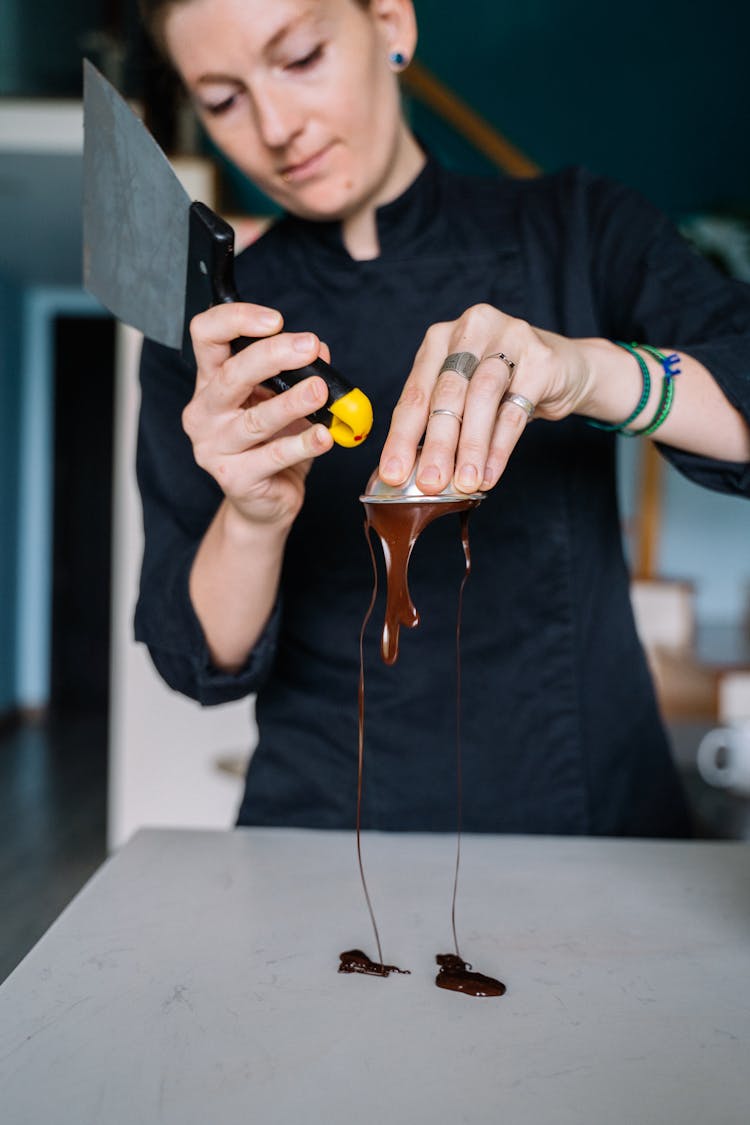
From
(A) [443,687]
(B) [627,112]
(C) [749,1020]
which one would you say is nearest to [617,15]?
(B) [627,112]

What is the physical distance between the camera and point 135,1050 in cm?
55

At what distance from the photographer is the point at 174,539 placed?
3.30 ft

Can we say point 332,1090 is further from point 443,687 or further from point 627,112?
point 627,112

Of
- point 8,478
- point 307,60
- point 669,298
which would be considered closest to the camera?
point 307,60

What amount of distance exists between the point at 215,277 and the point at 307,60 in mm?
222

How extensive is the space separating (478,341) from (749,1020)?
469 mm

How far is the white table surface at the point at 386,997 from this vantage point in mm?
510

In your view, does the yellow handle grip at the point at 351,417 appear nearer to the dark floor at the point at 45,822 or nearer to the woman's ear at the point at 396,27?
the woman's ear at the point at 396,27

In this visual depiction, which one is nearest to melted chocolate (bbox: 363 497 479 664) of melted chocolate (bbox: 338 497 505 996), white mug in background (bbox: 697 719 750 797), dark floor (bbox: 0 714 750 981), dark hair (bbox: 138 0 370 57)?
melted chocolate (bbox: 338 497 505 996)

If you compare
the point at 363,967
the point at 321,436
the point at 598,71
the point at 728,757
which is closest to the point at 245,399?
the point at 321,436

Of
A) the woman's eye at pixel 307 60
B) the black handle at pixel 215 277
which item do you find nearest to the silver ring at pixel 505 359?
the black handle at pixel 215 277

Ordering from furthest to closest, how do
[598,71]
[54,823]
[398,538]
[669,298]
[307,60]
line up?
[598,71]
[54,823]
[669,298]
[307,60]
[398,538]

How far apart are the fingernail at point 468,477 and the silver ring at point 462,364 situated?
0.23ft

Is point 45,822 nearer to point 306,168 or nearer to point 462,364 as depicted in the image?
point 306,168
